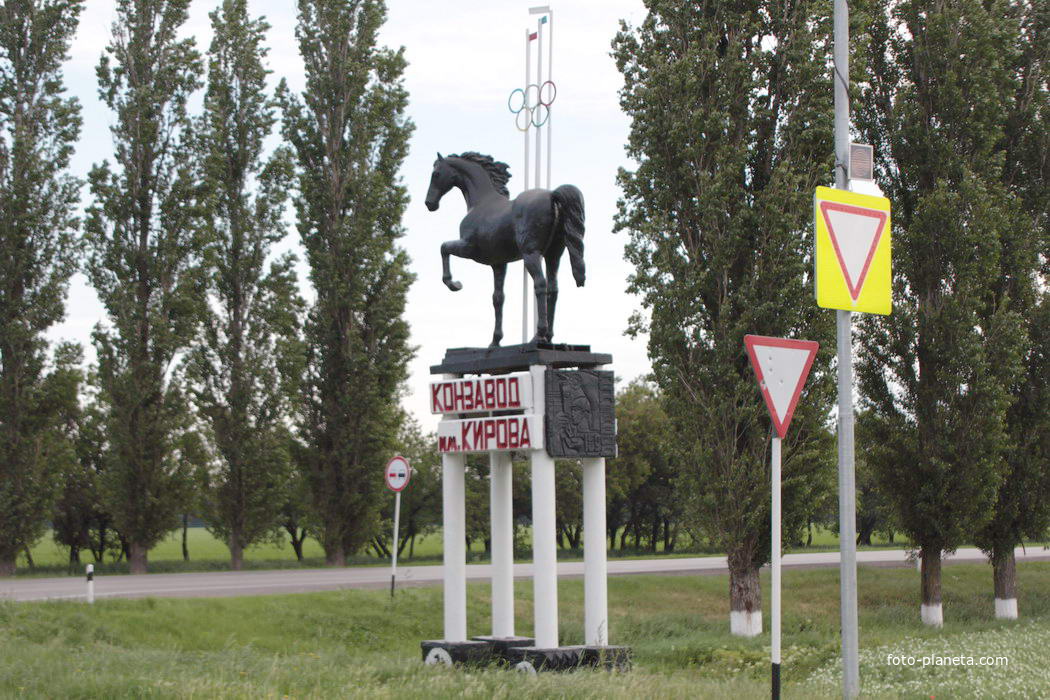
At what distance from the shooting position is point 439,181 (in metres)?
13.5

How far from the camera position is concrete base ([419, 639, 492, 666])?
40.3ft

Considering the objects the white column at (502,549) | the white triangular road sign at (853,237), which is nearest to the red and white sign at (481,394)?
the white column at (502,549)

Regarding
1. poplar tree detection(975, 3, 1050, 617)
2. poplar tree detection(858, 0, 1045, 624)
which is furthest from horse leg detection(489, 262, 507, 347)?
poplar tree detection(975, 3, 1050, 617)

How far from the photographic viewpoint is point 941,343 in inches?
840

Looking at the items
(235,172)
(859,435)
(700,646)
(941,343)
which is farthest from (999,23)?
(235,172)

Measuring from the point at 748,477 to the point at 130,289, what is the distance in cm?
1661

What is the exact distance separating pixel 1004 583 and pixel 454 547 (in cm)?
1418

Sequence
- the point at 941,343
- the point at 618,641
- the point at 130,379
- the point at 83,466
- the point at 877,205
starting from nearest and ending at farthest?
the point at 877,205 → the point at 618,641 → the point at 941,343 → the point at 130,379 → the point at 83,466

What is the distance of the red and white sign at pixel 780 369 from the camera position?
881 centimetres

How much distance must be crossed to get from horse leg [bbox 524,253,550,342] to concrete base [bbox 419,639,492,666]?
340 cm

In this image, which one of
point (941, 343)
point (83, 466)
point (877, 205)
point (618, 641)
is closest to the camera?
point (877, 205)

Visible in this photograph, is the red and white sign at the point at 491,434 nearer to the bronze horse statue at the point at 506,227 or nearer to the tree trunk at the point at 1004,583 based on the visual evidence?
the bronze horse statue at the point at 506,227

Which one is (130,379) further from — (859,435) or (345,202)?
(859,435)

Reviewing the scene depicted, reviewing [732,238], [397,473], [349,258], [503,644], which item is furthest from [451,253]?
[349,258]
